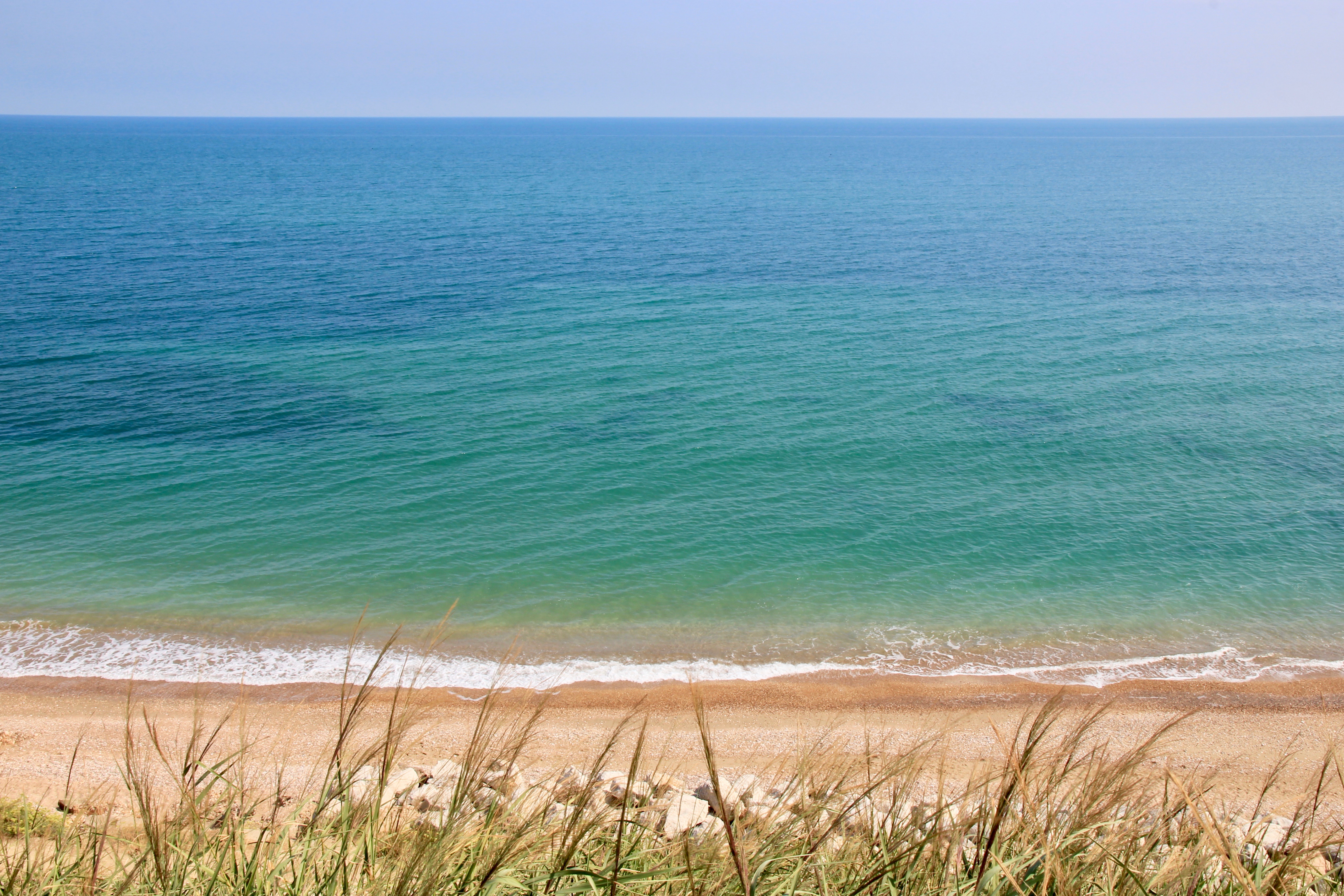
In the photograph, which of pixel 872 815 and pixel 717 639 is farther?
pixel 717 639

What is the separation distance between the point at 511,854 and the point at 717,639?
14082 millimetres

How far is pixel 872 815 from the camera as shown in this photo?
5.27 m

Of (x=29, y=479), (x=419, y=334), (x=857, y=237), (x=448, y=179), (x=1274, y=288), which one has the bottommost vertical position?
(x=29, y=479)

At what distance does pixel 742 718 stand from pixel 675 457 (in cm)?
1127

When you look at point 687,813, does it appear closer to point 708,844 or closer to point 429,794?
point 429,794

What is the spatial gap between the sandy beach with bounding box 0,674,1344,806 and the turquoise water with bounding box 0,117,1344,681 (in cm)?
82

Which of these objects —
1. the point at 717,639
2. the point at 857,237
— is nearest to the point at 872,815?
the point at 717,639

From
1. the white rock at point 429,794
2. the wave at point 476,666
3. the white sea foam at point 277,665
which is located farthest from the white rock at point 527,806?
the wave at point 476,666

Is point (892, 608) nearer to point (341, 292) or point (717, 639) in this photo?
point (717, 639)

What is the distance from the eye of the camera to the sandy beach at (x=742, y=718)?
14.9 m

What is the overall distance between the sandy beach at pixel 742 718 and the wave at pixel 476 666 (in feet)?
0.87

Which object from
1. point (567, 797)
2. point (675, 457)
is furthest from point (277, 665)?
point (567, 797)

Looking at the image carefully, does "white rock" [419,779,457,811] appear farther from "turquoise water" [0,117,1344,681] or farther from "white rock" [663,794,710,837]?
"turquoise water" [0,117,1344,681]

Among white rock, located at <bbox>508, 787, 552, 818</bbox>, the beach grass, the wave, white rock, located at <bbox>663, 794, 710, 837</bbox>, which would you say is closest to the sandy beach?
the wave
